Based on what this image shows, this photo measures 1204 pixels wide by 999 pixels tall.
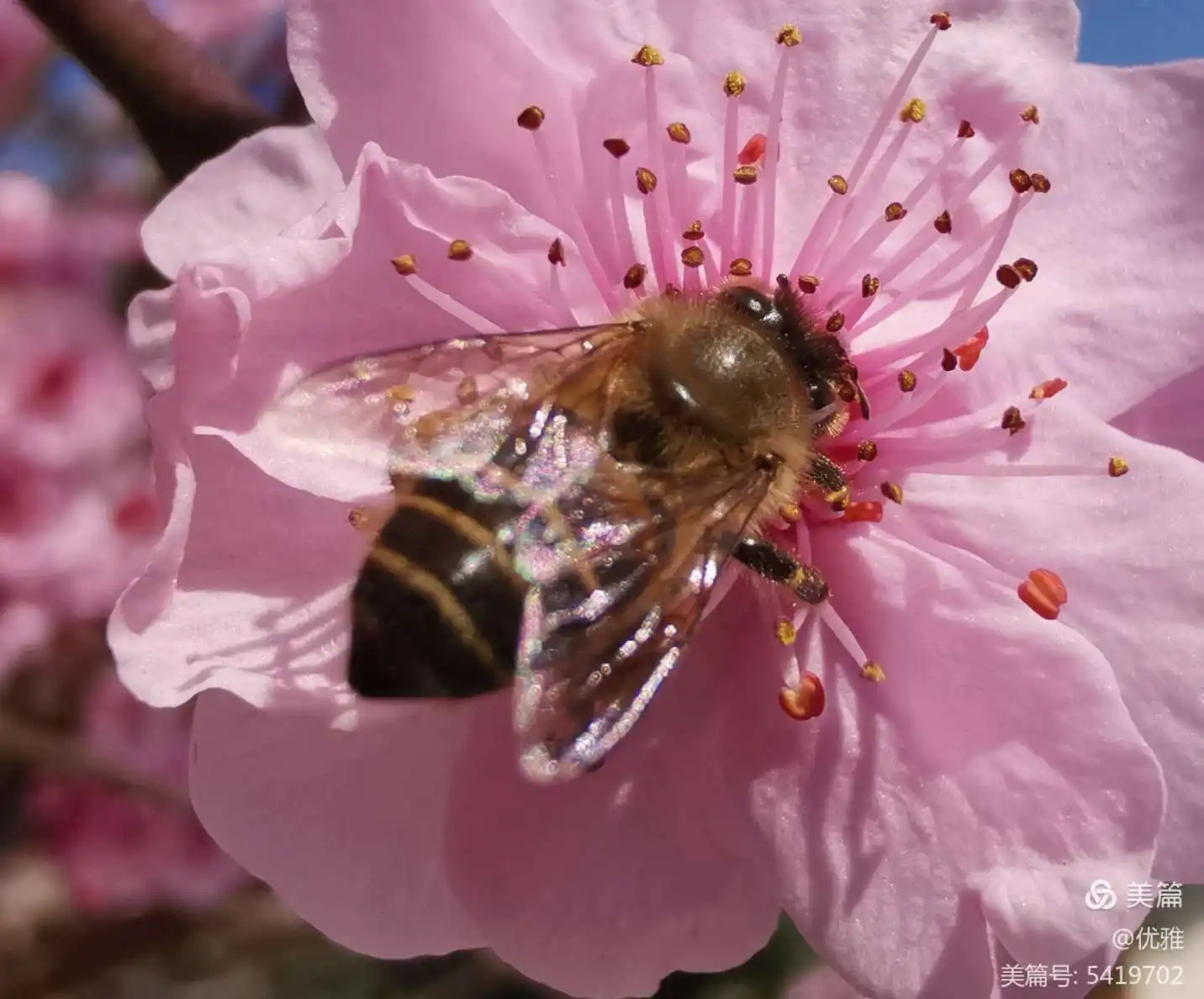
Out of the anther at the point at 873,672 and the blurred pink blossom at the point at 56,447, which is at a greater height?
the anther at the point at 873,672

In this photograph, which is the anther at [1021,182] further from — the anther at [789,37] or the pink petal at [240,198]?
the pink petal at [240,198]

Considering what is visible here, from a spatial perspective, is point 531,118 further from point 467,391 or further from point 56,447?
point 56,447

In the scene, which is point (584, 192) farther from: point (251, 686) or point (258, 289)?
point (251, 686)

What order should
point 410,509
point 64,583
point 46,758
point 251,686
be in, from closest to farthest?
point 410,509 → point 251,686 → point 46,758 → point 64,583

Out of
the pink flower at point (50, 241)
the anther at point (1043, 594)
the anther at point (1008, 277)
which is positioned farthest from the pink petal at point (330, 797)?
the pink flower at point (50, 241)

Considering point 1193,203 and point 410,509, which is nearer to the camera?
point 410,509

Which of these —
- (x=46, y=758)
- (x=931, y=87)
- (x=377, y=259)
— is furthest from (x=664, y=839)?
(x=46, y=758)
